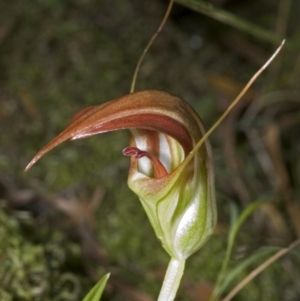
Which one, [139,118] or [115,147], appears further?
[115,147]

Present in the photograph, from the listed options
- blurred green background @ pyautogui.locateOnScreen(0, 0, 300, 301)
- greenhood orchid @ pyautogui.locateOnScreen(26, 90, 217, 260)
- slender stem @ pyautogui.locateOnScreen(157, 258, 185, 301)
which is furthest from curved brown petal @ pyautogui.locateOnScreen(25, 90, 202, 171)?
blurred green background @ pyautogui.locateOnScreen(0, 0, 300, 301)

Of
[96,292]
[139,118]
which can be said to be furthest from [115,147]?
Answer: [139,118]

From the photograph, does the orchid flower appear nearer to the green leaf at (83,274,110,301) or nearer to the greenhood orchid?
the greenhood orchid

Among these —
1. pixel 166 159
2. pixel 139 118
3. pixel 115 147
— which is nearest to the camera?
pixel 139 118

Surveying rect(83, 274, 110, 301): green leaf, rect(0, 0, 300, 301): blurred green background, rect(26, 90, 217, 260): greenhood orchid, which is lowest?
rect(83, 274, 110, 301): green leaf

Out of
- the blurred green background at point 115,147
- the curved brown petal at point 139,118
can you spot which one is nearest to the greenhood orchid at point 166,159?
the curved brown petal at point 139,118

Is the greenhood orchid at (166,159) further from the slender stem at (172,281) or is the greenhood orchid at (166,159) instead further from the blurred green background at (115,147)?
the blurred green background at (115,147)

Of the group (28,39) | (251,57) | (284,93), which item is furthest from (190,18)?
(28,39)

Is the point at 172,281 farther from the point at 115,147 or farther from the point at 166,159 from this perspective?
the point at 115,147
